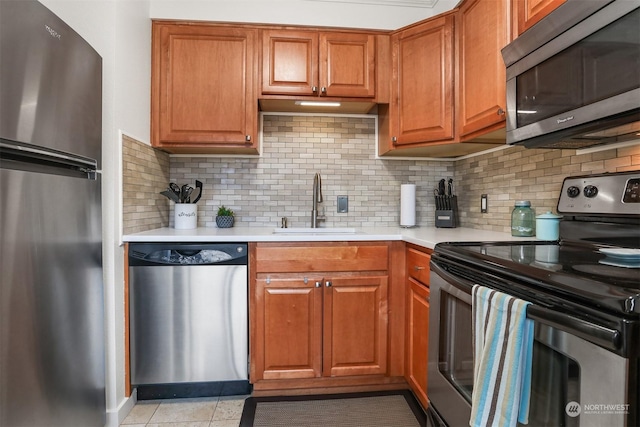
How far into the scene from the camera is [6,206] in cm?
98

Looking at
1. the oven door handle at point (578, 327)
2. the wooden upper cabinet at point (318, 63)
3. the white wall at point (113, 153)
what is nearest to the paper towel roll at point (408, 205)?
the wooden upper cabinet at point (318, 63)

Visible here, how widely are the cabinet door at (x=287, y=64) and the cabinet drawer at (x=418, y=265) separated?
116 cm

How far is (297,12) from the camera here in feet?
6.97

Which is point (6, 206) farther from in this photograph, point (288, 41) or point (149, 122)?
point (288, 41)

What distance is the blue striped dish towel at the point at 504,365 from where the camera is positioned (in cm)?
76

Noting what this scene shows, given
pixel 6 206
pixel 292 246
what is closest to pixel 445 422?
pixel 292 246

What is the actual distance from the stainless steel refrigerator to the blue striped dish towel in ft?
4.39

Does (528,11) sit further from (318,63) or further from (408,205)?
(408,205)

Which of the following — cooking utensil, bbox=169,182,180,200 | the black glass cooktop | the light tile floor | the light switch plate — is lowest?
the light tile floor

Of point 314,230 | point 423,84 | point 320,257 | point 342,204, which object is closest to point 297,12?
point 423,84

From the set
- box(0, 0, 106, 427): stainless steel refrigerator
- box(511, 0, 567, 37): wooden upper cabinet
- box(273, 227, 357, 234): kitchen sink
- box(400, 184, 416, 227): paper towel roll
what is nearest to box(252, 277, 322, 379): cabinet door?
box(273, 227, 357, 234): kitchen sink

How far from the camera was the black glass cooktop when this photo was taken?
24.6 inches

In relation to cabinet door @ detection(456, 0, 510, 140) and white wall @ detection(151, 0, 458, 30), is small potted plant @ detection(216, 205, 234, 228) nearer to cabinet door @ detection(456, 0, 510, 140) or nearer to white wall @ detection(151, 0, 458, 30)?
white wall @ detection(151, 0, 458, 30)

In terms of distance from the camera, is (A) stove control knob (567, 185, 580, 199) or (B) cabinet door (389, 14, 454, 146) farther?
(B) cabinet door (389, 14, 454, 146)
